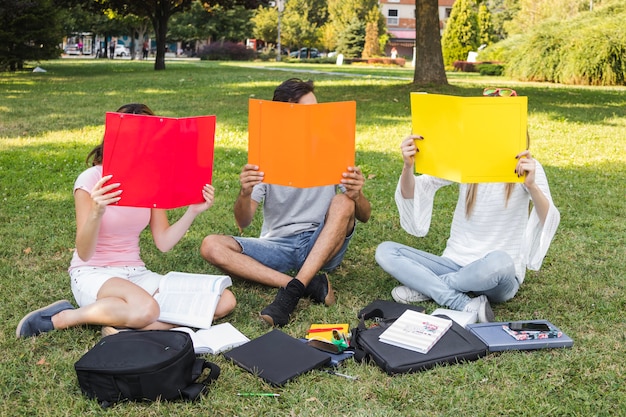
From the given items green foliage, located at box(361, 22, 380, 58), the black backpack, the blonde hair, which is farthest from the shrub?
the black backpack

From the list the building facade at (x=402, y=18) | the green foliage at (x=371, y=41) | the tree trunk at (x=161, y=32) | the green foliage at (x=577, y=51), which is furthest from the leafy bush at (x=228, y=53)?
the green foliage at (x=577, y=51)

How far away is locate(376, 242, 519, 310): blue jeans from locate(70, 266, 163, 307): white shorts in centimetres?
130

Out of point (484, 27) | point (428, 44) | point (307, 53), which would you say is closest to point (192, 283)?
point (428, 44)

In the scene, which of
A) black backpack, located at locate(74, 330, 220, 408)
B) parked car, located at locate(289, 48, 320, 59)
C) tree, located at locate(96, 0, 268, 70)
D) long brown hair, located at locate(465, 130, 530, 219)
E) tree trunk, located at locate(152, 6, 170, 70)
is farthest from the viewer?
parked car, located at locate(289, 48, 320, 59)

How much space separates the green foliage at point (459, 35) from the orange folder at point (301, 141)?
34.0 meters

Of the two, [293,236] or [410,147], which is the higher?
[410,147]

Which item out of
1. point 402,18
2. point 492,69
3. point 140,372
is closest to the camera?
point 140,372

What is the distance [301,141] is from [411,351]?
1144 mm

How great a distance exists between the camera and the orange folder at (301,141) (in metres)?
3.46

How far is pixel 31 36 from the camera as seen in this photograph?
2281cm

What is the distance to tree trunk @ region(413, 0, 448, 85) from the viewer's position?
1402cm

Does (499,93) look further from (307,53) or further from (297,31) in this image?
(307,53)

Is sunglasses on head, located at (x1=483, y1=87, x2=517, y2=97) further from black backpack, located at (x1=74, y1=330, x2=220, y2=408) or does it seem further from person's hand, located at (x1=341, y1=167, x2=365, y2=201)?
black backpack, located at (x1=74, y1=330, x2=220, y2=408)

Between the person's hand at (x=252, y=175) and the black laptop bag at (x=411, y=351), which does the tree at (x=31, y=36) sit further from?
the black laptop bag at (x=411, y=351)
